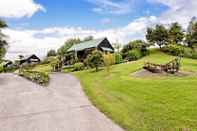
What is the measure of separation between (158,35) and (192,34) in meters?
8.58

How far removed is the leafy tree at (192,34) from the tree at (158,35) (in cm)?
592

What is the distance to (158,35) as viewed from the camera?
2537 inches

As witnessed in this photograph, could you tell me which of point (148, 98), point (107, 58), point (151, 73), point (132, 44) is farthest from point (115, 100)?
point (132, 44)

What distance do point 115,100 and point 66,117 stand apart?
14.6ft

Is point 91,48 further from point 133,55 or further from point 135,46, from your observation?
point 133,55

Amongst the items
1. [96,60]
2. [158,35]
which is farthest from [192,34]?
[96,60]

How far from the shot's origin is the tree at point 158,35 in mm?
64188

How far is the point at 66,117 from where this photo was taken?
12.3 meters

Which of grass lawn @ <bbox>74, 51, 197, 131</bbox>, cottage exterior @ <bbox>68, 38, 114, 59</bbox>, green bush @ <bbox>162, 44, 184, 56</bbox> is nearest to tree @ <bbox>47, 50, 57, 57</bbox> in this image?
cottage exterior @ <bbox>68, 38, 114, 59</bbox>

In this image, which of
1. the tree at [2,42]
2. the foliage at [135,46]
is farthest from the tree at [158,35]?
the tree at [2,42]

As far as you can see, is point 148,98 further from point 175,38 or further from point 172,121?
point 175,38

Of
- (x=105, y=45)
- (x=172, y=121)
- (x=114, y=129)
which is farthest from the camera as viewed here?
(x=105, y=45)

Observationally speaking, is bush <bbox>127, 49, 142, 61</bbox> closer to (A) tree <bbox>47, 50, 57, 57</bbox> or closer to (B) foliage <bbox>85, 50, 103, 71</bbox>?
(B) foliage <bbox>85, 50, 103, 71</bbox>

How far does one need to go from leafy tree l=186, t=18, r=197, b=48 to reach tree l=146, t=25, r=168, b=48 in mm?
5922
